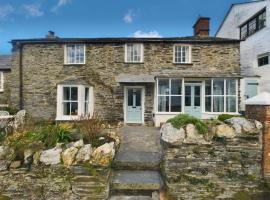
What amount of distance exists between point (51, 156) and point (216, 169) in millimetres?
4545

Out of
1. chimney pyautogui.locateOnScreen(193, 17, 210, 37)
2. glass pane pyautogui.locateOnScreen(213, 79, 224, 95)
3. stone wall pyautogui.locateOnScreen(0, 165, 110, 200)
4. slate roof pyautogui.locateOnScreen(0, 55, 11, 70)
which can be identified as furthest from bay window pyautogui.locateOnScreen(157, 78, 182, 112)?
slate roof pyautogui.locateOnScreen(0, 55, 11, 70)

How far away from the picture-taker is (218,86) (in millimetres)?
15305

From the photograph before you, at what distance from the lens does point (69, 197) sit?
20.6 feet

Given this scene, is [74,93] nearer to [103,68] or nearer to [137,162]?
[103,68]

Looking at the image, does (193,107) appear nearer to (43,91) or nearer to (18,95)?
(43,91)

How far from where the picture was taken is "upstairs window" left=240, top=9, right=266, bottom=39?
17.5 meters

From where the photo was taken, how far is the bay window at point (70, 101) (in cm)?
1554

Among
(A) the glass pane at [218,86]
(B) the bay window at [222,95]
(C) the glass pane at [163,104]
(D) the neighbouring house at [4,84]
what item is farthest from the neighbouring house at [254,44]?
(D) the neighbouring house at [4,84]

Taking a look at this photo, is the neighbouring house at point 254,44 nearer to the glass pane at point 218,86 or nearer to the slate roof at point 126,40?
the slate roof at point 126,40

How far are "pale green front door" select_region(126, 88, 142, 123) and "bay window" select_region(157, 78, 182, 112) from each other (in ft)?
5.77

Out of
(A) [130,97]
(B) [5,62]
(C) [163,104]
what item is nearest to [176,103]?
(C) [163,104]

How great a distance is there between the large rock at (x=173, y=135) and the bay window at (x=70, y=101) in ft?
32.1

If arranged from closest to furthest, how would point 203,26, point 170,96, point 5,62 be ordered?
point 170,96
point 5,62
point 203,26

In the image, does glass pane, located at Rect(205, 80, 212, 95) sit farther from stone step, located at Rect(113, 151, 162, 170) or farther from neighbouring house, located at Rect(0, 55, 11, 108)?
neighbouring house, located at Rect(0, 55, 11, 108)
